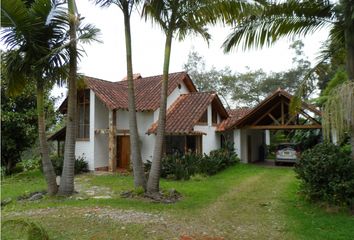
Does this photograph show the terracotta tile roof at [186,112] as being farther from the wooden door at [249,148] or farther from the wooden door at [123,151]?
the wooden door at [249,148]

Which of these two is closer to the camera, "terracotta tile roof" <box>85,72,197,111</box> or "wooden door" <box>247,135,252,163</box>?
"terracotta tile roof" <box>85,72,197,111</box>

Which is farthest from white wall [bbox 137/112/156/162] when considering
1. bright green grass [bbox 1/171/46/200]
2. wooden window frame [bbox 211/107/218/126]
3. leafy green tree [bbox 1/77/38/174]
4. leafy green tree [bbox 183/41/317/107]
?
leafy green tree [bbox 183/41/317/107]

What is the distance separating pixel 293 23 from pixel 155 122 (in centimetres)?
1150

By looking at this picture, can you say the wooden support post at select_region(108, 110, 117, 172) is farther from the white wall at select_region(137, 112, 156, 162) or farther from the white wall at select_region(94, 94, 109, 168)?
the white wall at select_region(137, 112, 156, 162)

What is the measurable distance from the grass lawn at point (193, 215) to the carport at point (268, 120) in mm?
5690

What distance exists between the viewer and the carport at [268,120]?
60.8 ft

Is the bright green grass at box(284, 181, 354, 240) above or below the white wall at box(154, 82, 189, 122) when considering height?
below

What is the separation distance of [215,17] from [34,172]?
16256 millimetres

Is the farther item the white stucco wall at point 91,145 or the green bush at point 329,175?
the white stucco wall at point 91,145

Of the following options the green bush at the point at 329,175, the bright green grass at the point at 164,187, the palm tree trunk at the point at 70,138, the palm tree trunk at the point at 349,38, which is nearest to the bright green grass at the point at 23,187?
the bright green grass at the point at 164,187

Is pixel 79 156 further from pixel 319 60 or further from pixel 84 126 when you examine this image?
pixel 319 60

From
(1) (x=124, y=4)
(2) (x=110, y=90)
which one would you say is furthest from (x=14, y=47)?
(2) (x=110, y=90)

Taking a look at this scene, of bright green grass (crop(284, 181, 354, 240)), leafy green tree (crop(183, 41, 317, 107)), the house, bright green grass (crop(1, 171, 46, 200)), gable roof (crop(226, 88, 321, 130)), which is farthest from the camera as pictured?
leafy green tree (crop(183, 41, 317, 107))

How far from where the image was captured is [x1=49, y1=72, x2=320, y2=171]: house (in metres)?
19.1
